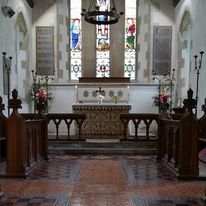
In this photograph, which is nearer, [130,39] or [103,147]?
[103,147]

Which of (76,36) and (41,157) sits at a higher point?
(76,36)

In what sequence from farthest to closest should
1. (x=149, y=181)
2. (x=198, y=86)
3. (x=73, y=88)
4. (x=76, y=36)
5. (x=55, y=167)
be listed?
(x=76, y=36), (x=73, y=88), (x=198, y=86), (x=55, y=167), (x=149, y=181)

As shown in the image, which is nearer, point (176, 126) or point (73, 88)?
point (176, 126)

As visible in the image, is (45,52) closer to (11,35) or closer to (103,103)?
(11,35)

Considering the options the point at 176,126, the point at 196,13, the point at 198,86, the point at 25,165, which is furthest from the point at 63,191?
the point at 196,13

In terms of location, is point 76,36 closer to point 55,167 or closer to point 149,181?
point 55,167

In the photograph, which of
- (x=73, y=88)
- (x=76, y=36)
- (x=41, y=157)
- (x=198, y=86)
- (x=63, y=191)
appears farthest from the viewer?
(x=76, y=36)

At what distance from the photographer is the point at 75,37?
10742 mm

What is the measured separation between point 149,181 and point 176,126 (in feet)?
3.28

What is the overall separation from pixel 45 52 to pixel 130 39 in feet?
9.87

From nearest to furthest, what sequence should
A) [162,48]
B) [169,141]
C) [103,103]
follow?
1. [169,141]
2. [103,103]
3. [162,48]

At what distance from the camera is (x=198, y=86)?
768cm

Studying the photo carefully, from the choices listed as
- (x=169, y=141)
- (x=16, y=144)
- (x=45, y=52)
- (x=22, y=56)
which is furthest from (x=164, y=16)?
(x=16, y=144)

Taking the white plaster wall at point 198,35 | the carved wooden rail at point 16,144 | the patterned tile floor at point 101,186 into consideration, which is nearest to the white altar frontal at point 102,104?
the white plaster wall at point 198,35
